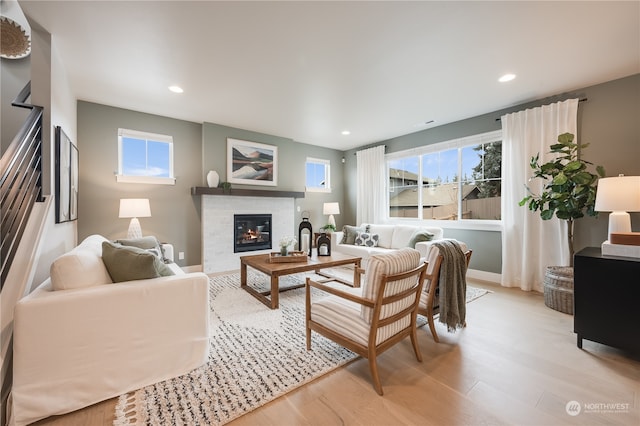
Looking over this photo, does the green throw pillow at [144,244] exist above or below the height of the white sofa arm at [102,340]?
above

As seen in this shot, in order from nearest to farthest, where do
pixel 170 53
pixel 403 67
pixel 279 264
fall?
pixel 170 53, pixel 403 67, pixel 279 264

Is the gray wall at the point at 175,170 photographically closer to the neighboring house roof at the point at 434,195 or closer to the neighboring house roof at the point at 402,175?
the neighboring house roof at the point at 402,175

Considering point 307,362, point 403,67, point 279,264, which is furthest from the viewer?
point 279,264

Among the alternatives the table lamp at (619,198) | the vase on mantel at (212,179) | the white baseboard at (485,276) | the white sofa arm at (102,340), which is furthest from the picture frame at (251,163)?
the table lamp at (619,198)

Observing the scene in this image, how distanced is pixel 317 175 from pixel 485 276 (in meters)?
4.12

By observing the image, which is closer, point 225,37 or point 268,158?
point 225,37

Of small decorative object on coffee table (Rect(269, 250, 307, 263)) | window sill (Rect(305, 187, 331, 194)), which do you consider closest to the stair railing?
small decorative object on coffee table (Rect(269, 250, 307, 263))

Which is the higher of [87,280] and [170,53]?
[170,53]

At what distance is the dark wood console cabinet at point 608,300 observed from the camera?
1.97m

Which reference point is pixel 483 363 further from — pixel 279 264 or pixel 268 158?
pixel 268 158

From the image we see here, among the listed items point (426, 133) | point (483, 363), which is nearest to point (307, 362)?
point (483, 363)

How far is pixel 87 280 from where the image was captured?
1684mm

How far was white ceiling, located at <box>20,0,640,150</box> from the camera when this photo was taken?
2.02 meters

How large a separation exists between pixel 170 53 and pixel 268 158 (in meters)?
2.91
